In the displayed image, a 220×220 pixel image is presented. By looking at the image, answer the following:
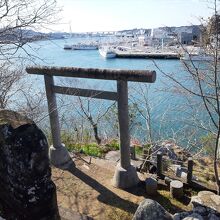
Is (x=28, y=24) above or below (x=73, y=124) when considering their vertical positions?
above

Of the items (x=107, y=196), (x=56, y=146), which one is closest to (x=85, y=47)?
(x=56, y=146)

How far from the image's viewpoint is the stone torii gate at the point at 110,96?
5476mm

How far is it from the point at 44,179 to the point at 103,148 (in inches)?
264

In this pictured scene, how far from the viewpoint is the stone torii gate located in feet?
18.0

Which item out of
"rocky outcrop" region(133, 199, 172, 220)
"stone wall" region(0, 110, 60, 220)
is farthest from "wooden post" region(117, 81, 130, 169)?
"stone wall" region(0, 110, 60, 220)

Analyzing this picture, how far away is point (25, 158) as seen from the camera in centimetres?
315

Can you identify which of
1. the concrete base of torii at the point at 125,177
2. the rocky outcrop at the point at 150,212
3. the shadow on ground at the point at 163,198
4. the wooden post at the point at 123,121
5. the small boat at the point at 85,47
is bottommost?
the shadow on ground at the point at 163,198

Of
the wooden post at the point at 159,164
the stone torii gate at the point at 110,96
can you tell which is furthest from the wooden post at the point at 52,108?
the wooden post at the point at 159,164

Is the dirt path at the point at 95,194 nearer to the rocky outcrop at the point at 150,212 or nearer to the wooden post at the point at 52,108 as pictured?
the wooden post at the point at 52,108

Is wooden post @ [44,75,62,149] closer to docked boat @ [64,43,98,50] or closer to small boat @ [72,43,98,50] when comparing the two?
docked boat @ [64,43,98,50]

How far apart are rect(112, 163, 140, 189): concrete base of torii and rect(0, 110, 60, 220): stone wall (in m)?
2.85

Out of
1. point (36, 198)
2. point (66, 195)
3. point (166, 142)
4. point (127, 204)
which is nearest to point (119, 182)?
point (127, 204)

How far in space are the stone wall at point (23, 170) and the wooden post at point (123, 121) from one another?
106 inches

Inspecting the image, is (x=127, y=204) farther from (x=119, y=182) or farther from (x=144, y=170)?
(x=144, y=170)
